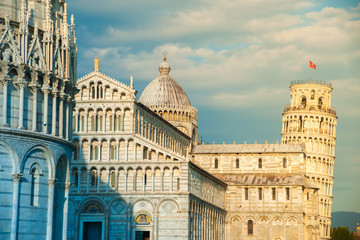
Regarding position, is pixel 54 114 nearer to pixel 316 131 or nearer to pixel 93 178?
pixel 93 178

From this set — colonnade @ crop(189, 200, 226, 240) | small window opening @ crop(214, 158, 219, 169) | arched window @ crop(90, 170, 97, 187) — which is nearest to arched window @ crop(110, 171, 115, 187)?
arched window @ crop(90, 170, 97, 187)

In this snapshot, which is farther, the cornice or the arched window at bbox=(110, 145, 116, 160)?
A: the arched window at bbox=(110, 145, 116, 160)

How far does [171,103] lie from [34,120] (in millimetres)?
74801

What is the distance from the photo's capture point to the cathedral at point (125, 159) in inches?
1873

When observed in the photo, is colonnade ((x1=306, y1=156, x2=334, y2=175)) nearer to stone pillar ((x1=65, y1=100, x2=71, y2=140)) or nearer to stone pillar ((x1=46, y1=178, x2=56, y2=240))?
stone pillar ((x1=65, y1=100, x2=71, y2=140))

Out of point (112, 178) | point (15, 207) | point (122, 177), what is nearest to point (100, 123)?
point (112, 178)

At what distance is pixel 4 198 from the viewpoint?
46.1m

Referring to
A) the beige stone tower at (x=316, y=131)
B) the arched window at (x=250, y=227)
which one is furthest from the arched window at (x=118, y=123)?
the beige stone tower at (x=316, y=131)

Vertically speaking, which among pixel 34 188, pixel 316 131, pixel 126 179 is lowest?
pixel 34 188

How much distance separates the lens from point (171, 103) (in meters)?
122

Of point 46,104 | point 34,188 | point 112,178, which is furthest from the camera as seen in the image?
point 112,178

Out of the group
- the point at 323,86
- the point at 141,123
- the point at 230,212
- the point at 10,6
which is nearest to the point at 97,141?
the point at 141,123

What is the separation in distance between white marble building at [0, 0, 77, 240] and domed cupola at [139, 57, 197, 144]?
228 ft

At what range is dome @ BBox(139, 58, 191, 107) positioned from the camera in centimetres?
12238
